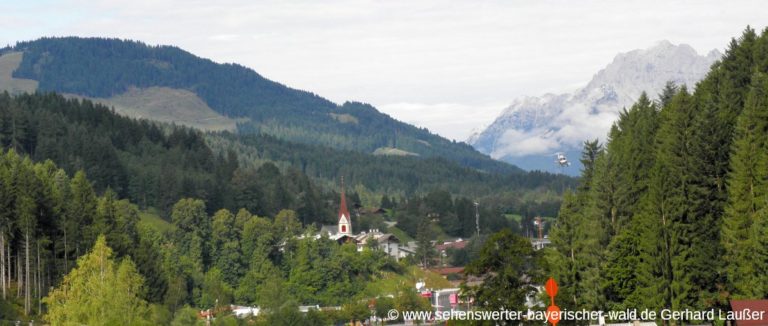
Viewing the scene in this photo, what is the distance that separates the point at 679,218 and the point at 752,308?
1501 centimetres

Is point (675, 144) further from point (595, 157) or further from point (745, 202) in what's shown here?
point (595, 157)

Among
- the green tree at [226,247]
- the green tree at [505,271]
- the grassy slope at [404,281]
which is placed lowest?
the grassy slope at [404,281]

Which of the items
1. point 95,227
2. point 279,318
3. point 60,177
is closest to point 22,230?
point 95,227

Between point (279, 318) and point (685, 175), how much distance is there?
46.3 meters

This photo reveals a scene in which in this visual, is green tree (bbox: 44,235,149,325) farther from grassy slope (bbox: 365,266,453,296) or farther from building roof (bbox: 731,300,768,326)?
grassy slope (bbox: 365,266,453,296)

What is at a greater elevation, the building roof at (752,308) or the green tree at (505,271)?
the green tree at (505,271)

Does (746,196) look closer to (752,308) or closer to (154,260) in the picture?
(752,308)

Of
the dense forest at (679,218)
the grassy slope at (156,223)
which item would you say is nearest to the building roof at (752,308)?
the dense forest at (679,218)

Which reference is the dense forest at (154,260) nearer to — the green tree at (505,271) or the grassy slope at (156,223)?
the grassy slope at (156,223)

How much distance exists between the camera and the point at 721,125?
3733 inches

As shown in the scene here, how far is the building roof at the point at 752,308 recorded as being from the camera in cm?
7669

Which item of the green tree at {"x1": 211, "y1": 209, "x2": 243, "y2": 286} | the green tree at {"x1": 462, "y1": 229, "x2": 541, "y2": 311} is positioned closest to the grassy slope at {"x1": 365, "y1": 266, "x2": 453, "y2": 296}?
the green tree at {"x1": 211, "y1": 209, "x2": 243, "y2": 286}

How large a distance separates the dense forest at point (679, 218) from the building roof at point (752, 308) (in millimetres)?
3793

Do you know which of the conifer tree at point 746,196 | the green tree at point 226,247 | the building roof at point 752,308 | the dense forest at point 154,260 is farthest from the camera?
the green tree at point 226,247
